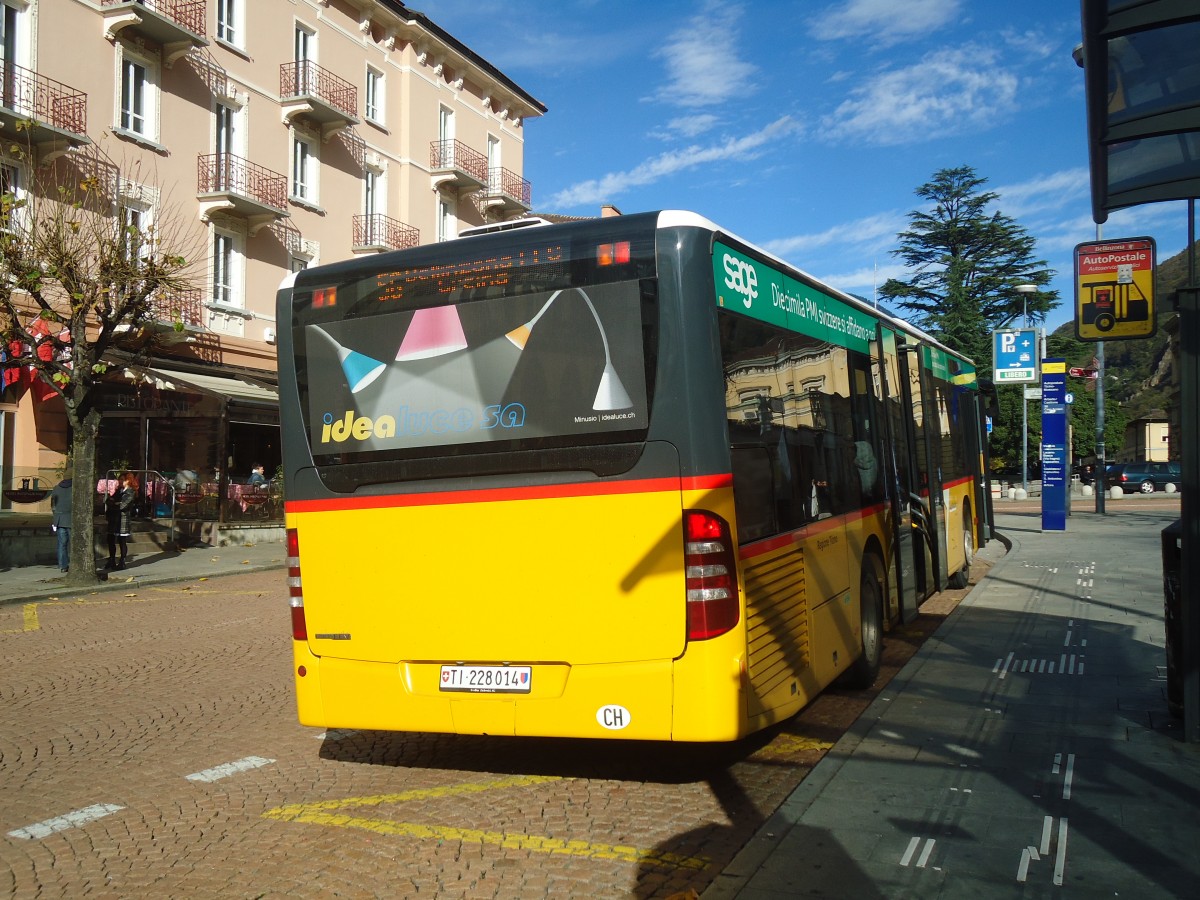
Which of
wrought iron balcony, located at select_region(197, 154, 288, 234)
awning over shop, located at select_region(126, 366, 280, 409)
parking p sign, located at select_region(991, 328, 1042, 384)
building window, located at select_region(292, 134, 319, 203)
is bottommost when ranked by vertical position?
awning over shop, located at select_region(126, 366, 280, 409)

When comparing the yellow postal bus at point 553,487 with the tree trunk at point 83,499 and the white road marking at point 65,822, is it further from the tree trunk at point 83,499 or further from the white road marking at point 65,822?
the tree trunk at point 83,499

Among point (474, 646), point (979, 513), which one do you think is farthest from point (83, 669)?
point (979, 513)

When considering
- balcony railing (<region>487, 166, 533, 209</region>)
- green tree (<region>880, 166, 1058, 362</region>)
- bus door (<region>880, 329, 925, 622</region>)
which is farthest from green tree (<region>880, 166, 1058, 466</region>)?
bus door (<region>880, 329, 925, 622</region>)

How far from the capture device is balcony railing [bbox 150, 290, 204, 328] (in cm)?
2458

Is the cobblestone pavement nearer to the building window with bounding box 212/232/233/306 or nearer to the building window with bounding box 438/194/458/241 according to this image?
the building window with bounding box 212/232/233/306

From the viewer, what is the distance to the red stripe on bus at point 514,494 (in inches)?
205

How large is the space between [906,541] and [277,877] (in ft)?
22.1

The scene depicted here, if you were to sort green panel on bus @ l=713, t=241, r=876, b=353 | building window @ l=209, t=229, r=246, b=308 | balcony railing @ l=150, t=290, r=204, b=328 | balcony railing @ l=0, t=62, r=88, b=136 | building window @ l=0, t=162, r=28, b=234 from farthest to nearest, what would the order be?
1. building window @ l=209, t=229, r=246, b=308
2. balcony railing @ l=150, t=290, r=204, b=328
3. balcony railing @ l=0, t=62, r=88, b=136
4. building window @ l=0, t=162, r=28, b=234
5. green panel on bus @ l=713, t=241, r=876, b=353

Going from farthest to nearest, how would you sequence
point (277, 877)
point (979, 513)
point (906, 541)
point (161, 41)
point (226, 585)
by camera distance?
point (161, 41) → point (226, 585) → point (979, 513) → point (906, 541) → point (277, 877)

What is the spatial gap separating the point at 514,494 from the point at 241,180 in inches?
1009

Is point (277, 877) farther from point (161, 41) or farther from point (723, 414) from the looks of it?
point (161, 41)

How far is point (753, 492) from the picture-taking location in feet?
18.5

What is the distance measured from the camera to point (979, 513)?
55.1 feet

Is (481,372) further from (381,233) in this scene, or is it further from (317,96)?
(381,233)
